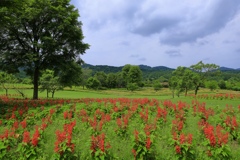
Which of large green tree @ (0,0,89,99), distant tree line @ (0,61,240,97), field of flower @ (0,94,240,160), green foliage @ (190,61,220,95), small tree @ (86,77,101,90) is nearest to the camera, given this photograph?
field of flower @ (0,94,240,160)

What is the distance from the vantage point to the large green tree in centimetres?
2103

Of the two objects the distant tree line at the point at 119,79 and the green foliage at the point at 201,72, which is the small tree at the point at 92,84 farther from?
the green foliage at the point at 201,72


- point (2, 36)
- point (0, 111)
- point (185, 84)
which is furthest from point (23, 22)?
point (185, 84)

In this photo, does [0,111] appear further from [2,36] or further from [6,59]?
[2,36]

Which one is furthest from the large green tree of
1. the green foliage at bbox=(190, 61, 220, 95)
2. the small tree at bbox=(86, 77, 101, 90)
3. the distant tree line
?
the small tree at bbox=(86, 77, 101, 90)

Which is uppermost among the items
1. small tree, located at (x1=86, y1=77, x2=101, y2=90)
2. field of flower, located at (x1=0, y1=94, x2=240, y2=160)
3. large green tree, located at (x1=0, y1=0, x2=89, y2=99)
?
large green tree, located at (x1=0, y1=0, x2=89, y2=99)

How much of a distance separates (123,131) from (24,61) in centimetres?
1798

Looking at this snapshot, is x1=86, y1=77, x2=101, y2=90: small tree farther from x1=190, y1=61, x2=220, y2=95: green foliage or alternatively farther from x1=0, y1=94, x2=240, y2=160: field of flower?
x1=0, y1=94, x2=240, y2=160: field of flower

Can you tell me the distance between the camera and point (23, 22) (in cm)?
2172

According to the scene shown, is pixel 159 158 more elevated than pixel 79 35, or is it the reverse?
pixel 79 35

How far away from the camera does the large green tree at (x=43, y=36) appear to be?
21.0 metres

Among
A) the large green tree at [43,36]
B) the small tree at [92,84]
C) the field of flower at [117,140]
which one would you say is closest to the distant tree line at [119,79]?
the small tree at [92,84]

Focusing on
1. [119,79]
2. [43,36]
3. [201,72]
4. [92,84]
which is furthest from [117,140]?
[119,79]

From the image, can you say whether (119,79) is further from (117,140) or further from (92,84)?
(117,140)
